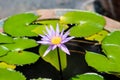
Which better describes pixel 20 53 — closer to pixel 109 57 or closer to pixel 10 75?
pixel 10 75

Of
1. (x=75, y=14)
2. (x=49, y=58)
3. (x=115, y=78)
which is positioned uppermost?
(x=75, y=14)

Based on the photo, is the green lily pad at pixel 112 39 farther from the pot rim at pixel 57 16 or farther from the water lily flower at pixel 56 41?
the water lily flower at pixel 56 41

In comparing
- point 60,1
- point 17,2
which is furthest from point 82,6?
point 17,2

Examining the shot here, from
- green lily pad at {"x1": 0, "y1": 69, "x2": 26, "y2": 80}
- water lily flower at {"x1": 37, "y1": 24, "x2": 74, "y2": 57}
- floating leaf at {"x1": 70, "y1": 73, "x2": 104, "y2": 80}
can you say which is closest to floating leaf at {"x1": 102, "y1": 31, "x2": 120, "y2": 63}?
floating leaf at {"x1": 70, "y1": 73, "x2": 104, "y2": 80}

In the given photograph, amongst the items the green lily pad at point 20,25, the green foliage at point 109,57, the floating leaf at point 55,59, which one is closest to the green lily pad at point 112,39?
the green foliage at point 109,57

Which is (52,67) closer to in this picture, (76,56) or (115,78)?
(76,56)

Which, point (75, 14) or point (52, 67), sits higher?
point (75, 14)

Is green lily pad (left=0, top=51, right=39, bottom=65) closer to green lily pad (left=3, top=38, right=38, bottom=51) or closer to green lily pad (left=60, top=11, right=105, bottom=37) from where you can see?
green lily pad (left=3, top=38, right=38, bottom=51)
